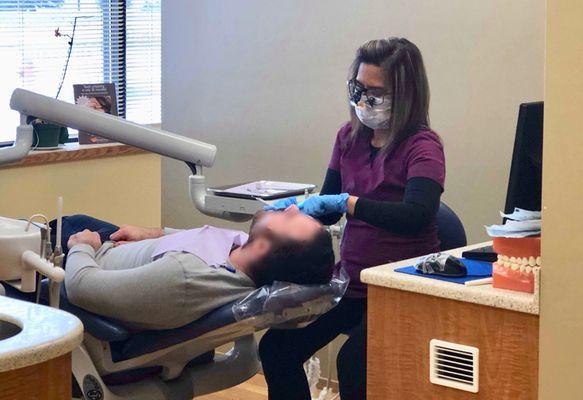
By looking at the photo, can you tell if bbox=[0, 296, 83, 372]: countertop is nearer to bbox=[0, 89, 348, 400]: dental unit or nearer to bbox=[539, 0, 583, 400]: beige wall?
bbox=[0, 89, 348, 400]: dental unit

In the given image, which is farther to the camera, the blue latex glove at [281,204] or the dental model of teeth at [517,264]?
the blue latex glove at [281,204]

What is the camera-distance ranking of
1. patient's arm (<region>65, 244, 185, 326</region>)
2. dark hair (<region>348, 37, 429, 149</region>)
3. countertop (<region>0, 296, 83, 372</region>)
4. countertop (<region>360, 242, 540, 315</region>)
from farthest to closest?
dark hair (<region>348, 37, 429, 149</region>) < patient's arm (<region>65, 244, 185, 326</region>) < countertop (<region>360, 242, 540, 315</region>) < countertop (<region>0, 296, 83, 372</region>)

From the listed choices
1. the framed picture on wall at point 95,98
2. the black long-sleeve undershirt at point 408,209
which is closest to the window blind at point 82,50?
the framed picture on wall at point 95,98

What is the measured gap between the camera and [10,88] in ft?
12.1

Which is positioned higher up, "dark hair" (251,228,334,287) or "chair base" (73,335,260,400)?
"dark hair" (251,228,334,287)

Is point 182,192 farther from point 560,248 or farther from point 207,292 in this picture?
point 560,248

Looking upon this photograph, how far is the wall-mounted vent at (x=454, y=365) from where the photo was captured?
74.8 inches

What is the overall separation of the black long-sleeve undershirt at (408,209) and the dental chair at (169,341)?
0.58 feet

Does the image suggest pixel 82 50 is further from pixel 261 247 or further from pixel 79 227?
pixel 261 247

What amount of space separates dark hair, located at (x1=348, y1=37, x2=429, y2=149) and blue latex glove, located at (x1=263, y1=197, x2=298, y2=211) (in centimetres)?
33

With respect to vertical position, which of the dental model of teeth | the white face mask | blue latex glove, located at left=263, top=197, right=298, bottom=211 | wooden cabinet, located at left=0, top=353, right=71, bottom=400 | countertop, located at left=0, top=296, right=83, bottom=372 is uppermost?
the white face mask

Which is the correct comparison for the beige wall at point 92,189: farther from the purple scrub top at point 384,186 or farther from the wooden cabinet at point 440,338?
the wooden cabinet at point 440,338

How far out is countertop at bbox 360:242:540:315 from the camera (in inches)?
71.8

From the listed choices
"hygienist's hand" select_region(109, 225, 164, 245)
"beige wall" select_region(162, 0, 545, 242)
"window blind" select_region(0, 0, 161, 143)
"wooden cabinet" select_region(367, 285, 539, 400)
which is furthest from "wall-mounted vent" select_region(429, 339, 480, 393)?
"window blind" select_region(0, 0, 161, 143)
